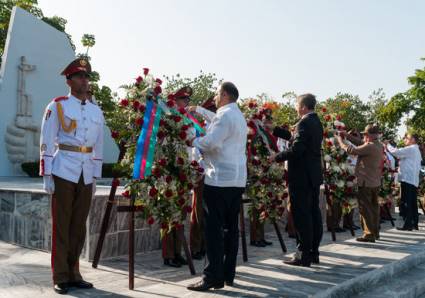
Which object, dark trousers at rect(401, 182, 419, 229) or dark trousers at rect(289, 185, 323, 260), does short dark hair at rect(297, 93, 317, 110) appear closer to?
dark trousers at rect(289, 185, 323, 260)

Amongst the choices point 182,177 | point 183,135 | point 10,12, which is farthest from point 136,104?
point 10,12

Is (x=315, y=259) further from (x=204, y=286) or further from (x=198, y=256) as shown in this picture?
(x=204, y=286)

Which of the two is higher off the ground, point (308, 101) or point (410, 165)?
point (308, 101)

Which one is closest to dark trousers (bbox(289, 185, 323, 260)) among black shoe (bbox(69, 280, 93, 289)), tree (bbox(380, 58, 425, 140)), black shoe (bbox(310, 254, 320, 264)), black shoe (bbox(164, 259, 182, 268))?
black shoe (bbox(310, 254, 320, 264))

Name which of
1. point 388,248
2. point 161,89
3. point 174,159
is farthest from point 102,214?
point 388,248

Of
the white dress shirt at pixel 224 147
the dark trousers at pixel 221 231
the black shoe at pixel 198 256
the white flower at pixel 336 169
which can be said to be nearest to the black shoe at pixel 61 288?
the dark trousers at pixel 221 231

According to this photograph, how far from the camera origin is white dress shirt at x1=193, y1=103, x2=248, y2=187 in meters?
4.53

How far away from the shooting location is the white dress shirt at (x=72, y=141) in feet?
15.0

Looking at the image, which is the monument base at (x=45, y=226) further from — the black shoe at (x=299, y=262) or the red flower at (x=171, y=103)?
the black shoe at (x=299, y=262)

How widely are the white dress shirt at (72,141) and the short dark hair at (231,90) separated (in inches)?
52.3

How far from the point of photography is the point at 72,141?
478cm

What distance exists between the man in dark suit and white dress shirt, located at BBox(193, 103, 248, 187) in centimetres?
128

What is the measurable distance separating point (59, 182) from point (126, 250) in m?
2.04

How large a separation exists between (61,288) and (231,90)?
7.86ft
